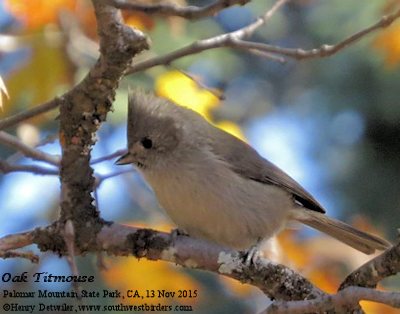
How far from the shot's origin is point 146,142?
2.71 meters

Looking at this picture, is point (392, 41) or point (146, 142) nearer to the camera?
point (146, 142)

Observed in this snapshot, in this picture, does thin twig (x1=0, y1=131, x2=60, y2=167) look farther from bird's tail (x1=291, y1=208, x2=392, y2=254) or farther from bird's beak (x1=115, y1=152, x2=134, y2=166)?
bird's tail (x1=291, y1=208, x2=392, y2=254)

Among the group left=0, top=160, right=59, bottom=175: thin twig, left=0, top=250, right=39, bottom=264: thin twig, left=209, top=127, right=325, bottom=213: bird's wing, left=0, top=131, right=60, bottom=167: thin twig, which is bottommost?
left=0, top=250, right=39, bottom=264: thin twig

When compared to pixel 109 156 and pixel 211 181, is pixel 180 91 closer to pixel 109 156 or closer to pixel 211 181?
pixel 211 181

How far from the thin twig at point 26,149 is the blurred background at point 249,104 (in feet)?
0.29

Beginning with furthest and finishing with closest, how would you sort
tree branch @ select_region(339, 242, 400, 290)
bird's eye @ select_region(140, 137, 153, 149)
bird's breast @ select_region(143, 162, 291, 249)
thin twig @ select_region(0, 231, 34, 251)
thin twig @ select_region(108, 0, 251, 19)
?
bird's eye @ select_region(140, 137, 153, 149)
bird's breast @ select_region(143, 162, 291, 249)
thin twig @ select_region(0, 231, 34, 251)
tree branch @ select_region(339, 242, 400, 290)
thin twig @ select_region(108, 0, 251, 19)

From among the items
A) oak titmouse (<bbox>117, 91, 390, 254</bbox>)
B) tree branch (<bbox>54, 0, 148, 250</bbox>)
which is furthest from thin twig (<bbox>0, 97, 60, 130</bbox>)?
oak titmouse (<bbox>117, 91, 390, 254</bbox>)

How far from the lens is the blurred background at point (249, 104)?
2.77 meters

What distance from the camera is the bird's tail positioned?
2.87 m

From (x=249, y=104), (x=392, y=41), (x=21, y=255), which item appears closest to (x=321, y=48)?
(x=21, y=255)

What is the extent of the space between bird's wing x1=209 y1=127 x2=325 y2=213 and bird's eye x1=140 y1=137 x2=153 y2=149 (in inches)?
8.4

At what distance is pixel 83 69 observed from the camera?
9.35 feet

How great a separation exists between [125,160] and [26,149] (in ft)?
1.39

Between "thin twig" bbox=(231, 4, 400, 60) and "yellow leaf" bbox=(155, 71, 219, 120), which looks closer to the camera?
"thin twig" bbox=(231, 4, 400, 60)
